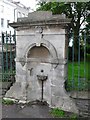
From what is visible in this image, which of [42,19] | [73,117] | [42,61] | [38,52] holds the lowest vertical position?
[73,117]

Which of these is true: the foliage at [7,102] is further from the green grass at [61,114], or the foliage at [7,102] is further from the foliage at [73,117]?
the foliage at [73,117]

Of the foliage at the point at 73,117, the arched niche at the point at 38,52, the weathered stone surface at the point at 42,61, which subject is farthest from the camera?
the arched niche at the point at 38,52

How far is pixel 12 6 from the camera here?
141 feet

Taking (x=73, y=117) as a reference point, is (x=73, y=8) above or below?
above

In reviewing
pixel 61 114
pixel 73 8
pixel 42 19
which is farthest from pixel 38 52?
pixel 73 8

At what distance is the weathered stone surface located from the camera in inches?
216

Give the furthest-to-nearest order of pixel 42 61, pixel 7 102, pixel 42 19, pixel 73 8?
1. pixel 73 8
2. pixel 7 102
3. pixel 42 61
4. pixel 42 19

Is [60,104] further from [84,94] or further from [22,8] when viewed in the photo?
[22,8]

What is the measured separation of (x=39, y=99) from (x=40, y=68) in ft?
2.49

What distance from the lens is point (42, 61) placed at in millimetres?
5742

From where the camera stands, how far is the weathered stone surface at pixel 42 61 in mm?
5477

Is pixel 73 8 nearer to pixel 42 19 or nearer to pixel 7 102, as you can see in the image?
pixel 42 19

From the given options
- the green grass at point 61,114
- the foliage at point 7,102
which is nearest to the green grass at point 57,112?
the green grass at point 61,114

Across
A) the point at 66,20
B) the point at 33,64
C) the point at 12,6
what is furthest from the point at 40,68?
the point at 12,6
